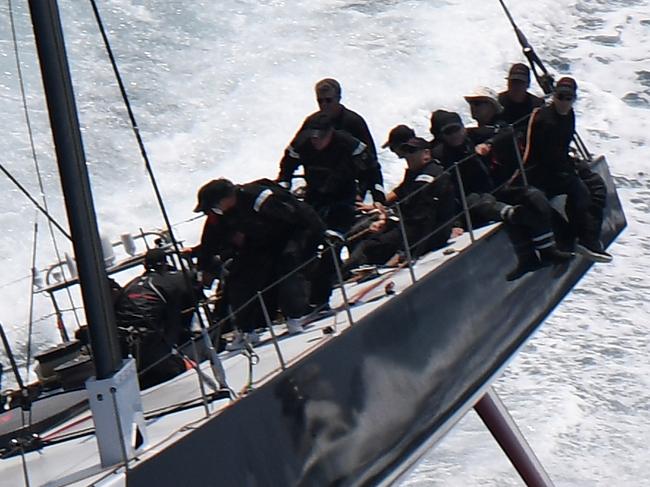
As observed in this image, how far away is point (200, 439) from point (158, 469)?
166 mm

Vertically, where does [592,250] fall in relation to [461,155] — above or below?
below

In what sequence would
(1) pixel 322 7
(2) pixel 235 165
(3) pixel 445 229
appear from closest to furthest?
(3) pixel 445 229, (2) pixel 235 165, (1) pixel 322 7

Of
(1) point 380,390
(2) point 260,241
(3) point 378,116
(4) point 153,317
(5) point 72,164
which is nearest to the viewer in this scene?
(5) point 72,164

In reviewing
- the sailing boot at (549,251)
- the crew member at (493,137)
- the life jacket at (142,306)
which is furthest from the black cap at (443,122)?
the life jacket at (142,306)

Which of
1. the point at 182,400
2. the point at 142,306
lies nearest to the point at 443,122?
the point at 142,306

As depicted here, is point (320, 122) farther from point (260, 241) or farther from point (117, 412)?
point (117, 412)

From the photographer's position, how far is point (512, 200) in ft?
17.3

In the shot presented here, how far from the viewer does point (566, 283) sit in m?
5.43

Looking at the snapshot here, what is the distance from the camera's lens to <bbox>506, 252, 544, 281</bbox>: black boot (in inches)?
201

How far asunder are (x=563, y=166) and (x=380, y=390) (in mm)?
→ 1477

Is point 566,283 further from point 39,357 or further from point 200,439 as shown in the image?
point 200,439

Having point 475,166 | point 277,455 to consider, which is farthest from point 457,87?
point 277,455

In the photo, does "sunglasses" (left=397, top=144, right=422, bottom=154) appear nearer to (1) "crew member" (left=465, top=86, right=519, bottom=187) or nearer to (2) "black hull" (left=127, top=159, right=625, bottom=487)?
(2) "black hull" (left=127, top=159, right=625, bottom=487)

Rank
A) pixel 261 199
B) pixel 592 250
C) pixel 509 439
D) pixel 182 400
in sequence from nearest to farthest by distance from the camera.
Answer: pixel 182 400
pixel 261 199
pixel 509 439
pixel 592 250
